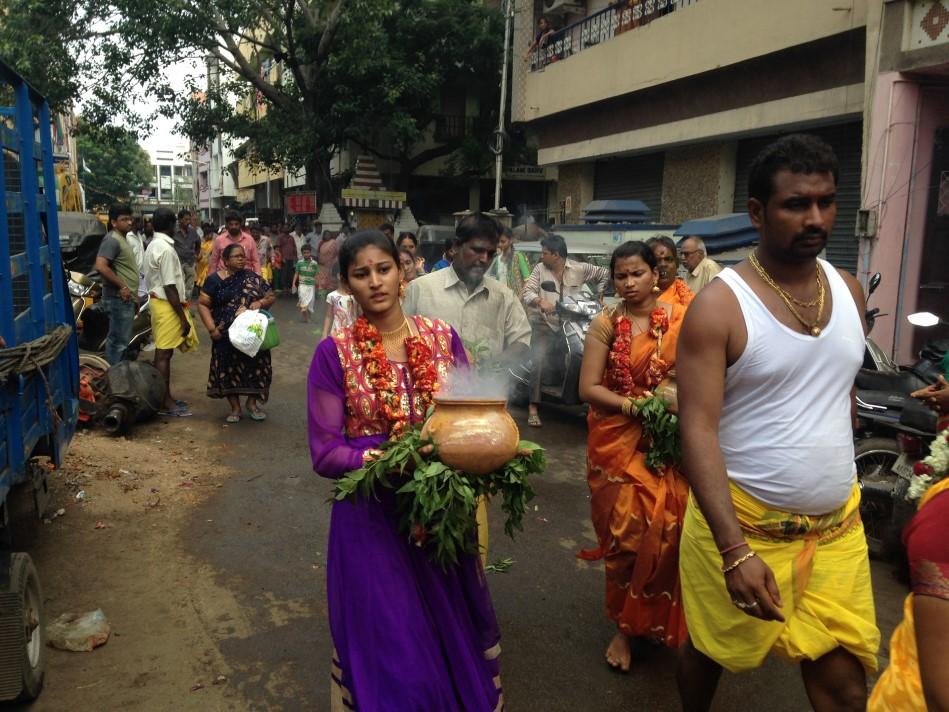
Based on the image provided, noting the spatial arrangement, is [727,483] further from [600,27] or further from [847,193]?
[600,27]

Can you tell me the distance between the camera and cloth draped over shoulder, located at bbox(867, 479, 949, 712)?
64.2 inches

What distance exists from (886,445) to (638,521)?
241cm

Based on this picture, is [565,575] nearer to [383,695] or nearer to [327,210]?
[383,695]

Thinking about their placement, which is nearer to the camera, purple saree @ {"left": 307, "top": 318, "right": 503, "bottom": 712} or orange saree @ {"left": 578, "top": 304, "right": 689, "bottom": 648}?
purple saree @ {"left": 307, "top": 318, "right": 503, "bottom": 712}

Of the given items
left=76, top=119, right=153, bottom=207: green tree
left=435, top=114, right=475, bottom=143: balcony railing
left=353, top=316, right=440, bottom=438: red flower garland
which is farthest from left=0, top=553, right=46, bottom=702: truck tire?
left=76, top=119, right=153, bottom=207: green tree

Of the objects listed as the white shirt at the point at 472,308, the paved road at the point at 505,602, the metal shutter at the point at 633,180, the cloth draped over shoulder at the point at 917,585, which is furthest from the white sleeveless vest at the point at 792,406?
the metal shutter at the point at 633,180

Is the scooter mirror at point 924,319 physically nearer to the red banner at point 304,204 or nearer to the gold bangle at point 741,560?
the gold bangle at point 741,560

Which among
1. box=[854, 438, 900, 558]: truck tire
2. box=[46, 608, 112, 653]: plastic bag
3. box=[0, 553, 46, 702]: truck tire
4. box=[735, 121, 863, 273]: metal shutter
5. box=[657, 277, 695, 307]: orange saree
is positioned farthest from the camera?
box=[735, 121, 863, 273]: metal shutter

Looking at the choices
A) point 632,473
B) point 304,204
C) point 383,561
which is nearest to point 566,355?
point 632,473

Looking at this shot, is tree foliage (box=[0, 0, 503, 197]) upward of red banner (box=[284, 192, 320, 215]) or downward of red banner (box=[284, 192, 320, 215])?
upward

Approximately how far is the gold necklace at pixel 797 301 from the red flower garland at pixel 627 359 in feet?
4.52

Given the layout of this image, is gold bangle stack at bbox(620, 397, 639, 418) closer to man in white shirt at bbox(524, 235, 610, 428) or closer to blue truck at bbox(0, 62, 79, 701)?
blue truck at bbox(0, 62, 79, 701)

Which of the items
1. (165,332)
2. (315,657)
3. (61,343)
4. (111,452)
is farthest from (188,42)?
(315,657)

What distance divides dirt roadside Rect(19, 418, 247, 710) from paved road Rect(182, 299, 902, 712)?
128mm
